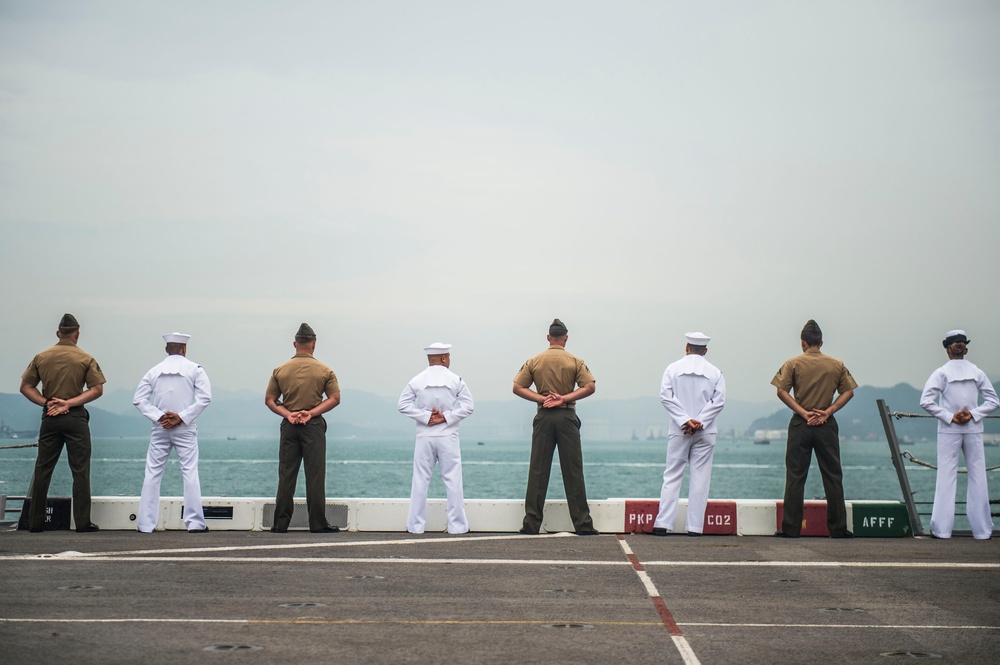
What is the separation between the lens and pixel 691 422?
12062 millimetres

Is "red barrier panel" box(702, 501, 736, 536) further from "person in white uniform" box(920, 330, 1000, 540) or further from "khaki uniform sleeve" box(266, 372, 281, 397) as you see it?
"khaki uniform sleeve" box(266, 372, 281, 397)

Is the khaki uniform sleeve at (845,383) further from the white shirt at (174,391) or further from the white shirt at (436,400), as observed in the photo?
the white shirt at (174,391)

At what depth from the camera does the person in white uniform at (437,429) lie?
12.1 metres

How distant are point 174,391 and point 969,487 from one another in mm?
8888

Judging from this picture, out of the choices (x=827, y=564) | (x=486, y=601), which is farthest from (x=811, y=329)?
(x=486, y=601)

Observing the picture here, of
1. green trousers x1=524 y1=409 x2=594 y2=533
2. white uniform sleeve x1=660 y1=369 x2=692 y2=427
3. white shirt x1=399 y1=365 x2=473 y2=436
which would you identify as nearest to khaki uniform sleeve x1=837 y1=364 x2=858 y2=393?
white uniform sleeve x1=660 y1=369 x2=692 y2=427

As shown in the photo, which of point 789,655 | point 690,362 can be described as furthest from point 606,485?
point 789,655

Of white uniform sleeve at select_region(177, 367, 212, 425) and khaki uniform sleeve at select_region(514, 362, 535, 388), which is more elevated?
khaki uniform sleeve at select_region(514, 362, 535, 388)

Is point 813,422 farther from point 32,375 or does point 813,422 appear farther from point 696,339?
point 32,375

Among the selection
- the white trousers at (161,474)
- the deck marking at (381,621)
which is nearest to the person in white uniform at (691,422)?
the white trousers at (161,474)

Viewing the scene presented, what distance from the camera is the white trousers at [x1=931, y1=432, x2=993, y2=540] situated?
12.1m

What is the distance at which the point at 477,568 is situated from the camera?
29.2ft

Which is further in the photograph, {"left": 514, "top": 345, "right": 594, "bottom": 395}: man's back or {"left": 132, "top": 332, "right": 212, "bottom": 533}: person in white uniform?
{"left": 514, "top": 345, "right": 594, "bottom": 395}: man's back

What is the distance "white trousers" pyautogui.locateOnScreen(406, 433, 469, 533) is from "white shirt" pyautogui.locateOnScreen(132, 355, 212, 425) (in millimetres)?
2442
